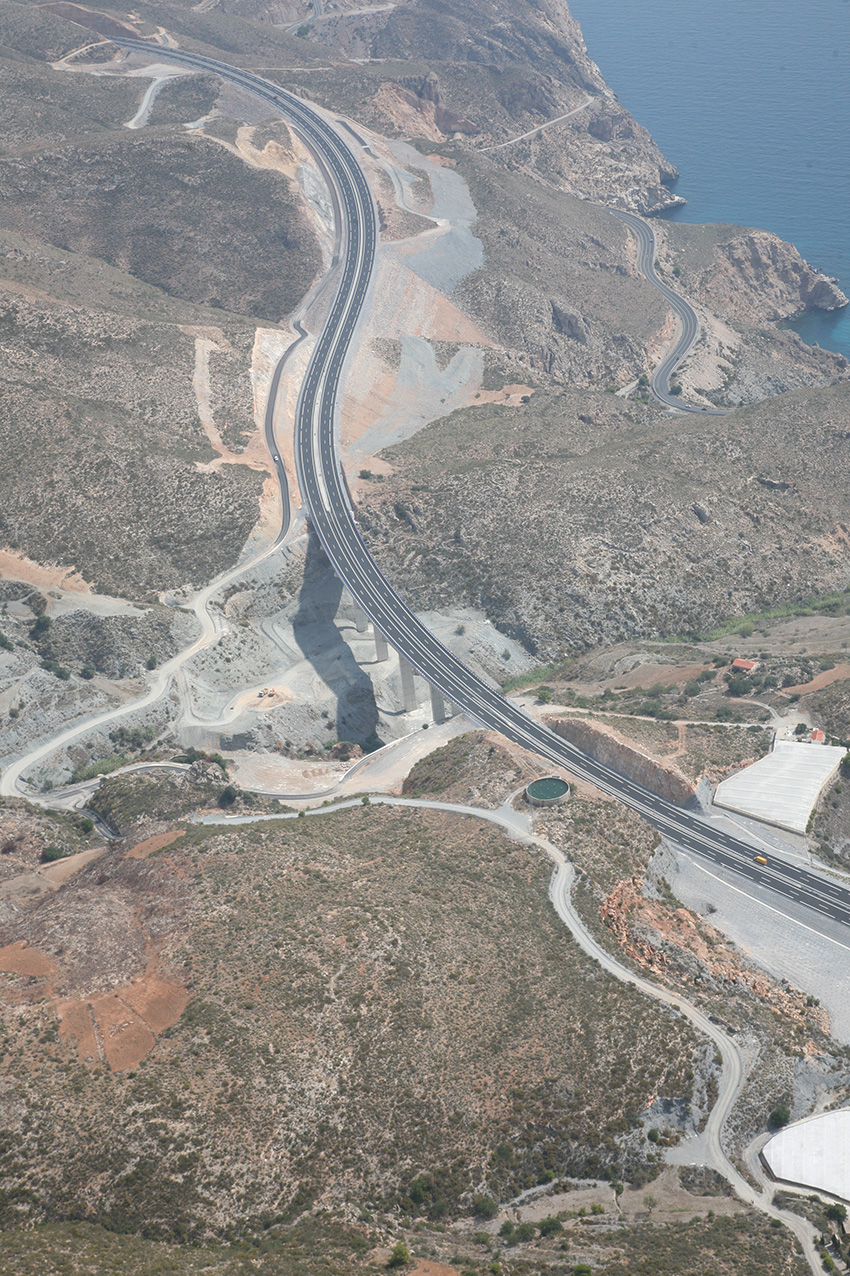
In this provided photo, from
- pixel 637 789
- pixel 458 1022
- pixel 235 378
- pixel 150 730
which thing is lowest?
pixel 150 730

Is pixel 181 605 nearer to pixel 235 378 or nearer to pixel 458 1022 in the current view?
pixel 235 378

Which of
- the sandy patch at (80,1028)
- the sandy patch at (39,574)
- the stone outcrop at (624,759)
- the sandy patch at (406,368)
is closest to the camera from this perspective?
the sandy patch at (80,1028)

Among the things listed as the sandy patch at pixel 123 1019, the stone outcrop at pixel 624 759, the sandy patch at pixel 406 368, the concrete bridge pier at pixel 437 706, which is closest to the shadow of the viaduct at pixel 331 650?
the concrete bridge pier at pixel 437 706

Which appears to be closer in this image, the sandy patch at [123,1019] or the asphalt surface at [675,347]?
the sandy patch at [123,1019]

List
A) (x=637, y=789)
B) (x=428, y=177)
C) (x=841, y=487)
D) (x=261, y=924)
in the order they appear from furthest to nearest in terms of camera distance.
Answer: (x=428, y=177) → (x=841, y=487) → (x=637, y=789) → (x=261, y=924)

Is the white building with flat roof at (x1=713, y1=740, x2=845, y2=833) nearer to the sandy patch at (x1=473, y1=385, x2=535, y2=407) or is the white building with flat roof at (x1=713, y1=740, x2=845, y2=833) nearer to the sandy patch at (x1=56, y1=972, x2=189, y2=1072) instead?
the sandy patch at (x1=56, y1=972, x2=189, y2=1072)

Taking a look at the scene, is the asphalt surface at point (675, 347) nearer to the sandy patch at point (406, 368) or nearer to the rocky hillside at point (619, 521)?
the rocky hillside at point (619, 521)

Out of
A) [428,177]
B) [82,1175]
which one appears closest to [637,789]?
[82,1175]
